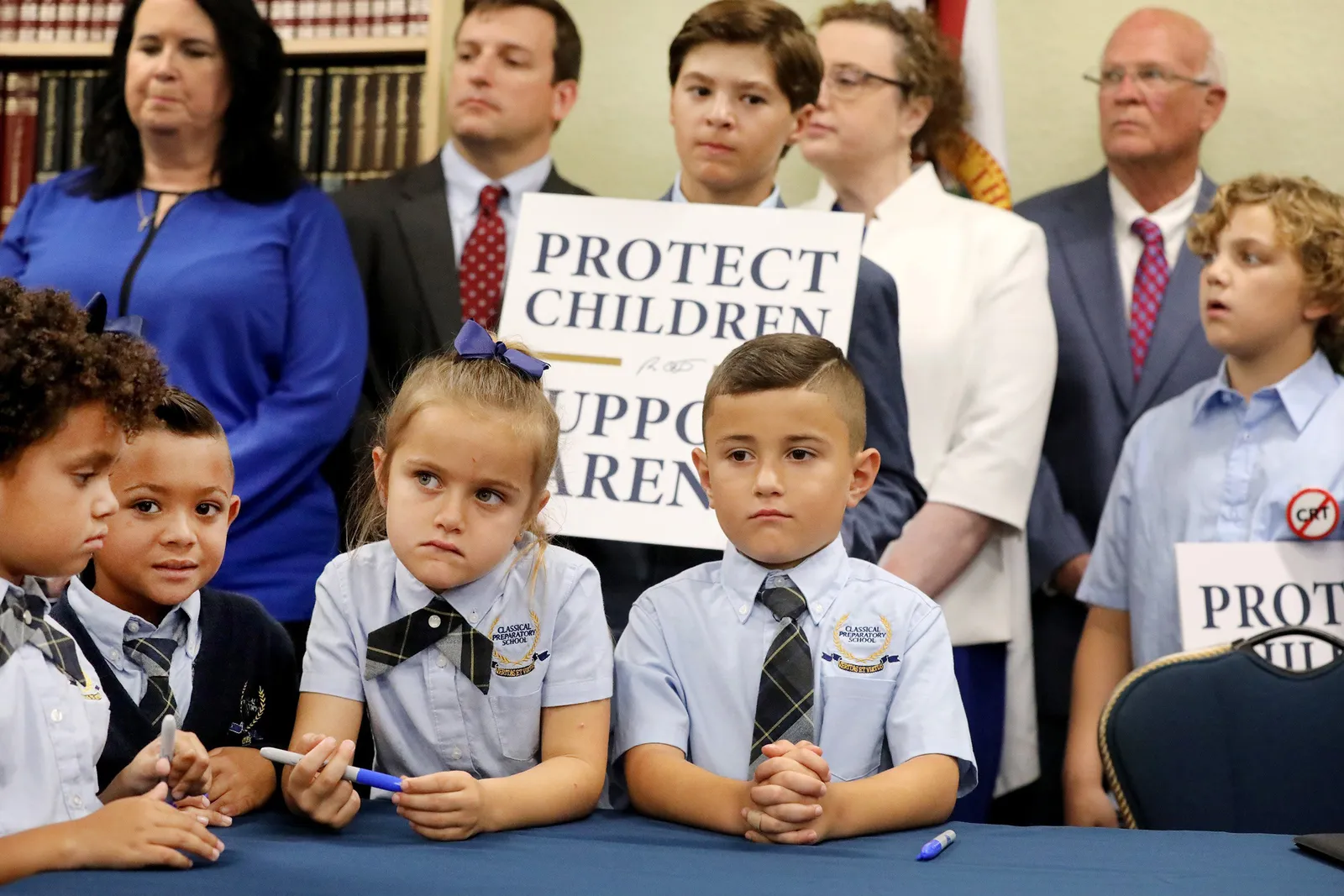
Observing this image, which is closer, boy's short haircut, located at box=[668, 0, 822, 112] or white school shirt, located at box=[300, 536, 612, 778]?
white school shirt, located at box=[300, 536, 612, 778]

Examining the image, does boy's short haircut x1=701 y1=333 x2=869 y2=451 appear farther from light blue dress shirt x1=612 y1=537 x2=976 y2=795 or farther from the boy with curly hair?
the boy with curly hair

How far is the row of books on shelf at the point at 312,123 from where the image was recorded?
14.6ft

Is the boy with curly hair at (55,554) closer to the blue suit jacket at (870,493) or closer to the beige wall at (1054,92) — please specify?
the blue suit jacket at (870,493)

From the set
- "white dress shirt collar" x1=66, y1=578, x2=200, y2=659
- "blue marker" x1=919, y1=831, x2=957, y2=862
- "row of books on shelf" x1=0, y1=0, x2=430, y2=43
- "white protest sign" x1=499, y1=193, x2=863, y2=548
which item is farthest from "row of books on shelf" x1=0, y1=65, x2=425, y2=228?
"blue marker" x1=919, y1=831, x2=957, y2=862

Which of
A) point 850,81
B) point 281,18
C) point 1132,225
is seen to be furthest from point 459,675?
point 281,18

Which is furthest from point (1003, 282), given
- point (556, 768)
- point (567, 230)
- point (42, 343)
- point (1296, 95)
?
point (42, 343)

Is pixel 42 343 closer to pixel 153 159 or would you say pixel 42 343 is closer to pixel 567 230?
pixel 567 230

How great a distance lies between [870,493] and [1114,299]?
1.35m

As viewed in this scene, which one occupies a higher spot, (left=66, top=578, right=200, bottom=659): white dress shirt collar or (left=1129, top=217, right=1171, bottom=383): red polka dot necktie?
(left=1129, top=217, right=1171, bottom=383): red polka dot necktie

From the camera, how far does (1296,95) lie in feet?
14.6

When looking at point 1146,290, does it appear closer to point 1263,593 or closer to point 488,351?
point 1263,593

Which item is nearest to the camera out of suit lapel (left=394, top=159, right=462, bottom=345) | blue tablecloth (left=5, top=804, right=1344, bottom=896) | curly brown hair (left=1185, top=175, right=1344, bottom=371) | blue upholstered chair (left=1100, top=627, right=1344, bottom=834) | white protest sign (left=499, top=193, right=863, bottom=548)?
blue tablecloth (left=5, top=804, right=1344, bottom=896)

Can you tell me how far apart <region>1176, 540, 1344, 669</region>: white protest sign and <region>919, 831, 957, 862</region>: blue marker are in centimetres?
135

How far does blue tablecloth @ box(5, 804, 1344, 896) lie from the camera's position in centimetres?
146
